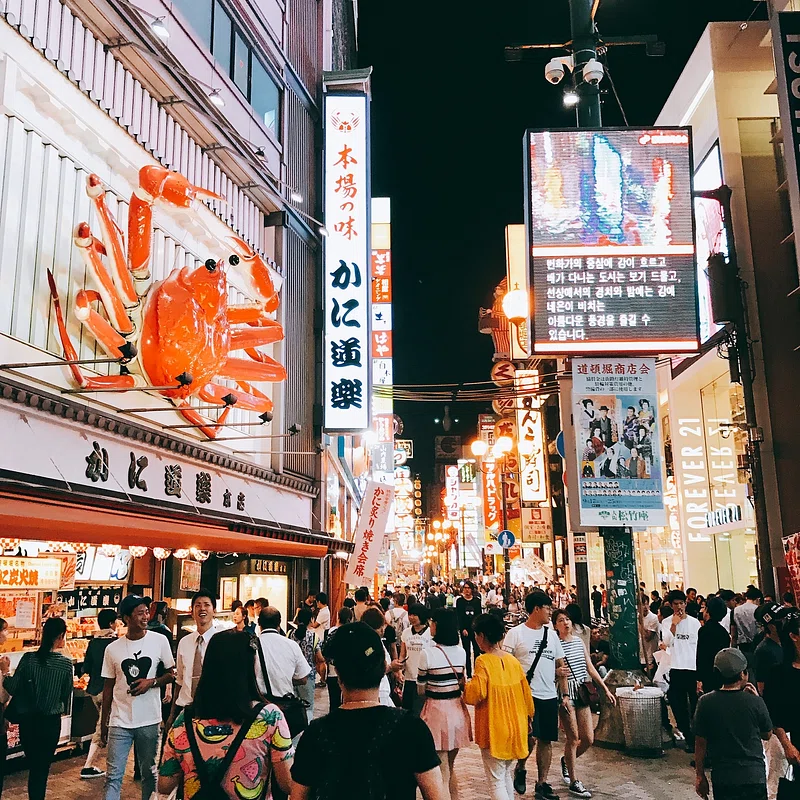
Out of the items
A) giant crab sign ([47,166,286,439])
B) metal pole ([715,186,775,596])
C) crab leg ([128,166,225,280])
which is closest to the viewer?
giant crab sign ([47,166,286,439])

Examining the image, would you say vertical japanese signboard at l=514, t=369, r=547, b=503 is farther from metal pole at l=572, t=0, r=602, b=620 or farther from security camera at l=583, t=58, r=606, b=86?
security camera at l=583, t=58, r=606, b=86

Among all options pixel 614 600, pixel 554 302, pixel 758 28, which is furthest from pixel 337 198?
pixel 758 28

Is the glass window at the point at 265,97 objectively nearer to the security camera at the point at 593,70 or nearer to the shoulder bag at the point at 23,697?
the security camera at the point at 593,70

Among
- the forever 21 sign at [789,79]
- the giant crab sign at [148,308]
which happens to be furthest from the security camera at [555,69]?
the giant crab sign at [148,308]

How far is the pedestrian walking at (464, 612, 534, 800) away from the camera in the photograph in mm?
6570

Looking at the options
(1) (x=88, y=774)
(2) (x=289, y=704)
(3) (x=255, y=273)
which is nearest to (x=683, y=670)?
(2) (x=289, y=704)

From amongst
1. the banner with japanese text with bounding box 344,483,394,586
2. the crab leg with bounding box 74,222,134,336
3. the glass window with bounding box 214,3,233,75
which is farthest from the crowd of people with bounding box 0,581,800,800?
the glass window with bounding box 214,3,233,75

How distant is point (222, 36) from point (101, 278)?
286 inches

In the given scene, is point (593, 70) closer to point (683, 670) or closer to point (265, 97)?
point (265, 97)

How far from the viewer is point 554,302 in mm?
12586

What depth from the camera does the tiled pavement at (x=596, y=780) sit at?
865cm

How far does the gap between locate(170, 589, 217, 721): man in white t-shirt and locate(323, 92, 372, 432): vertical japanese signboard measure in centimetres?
1004

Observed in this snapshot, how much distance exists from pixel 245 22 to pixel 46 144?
303 inches

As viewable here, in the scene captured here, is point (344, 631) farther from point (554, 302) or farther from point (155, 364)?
point (554, 302)
